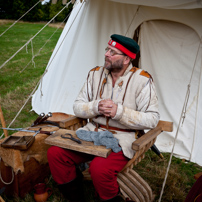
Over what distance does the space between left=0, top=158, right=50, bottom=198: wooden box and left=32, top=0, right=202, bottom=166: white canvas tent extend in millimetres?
1567

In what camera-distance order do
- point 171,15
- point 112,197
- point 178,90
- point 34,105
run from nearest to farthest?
point 112,197, point 171,15, point 178,90, point 34,105

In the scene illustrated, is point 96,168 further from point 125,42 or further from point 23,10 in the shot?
point 23,10

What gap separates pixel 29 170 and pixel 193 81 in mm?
2194

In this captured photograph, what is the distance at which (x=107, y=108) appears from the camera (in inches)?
87.6

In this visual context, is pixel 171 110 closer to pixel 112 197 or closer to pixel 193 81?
pixel 193 81

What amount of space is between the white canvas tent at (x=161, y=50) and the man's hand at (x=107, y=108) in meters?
1.20

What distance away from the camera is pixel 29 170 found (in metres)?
2.45

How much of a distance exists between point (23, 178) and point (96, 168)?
0.81 meters

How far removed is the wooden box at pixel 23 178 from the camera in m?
2.35

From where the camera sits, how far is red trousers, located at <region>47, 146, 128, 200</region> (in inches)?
79.3

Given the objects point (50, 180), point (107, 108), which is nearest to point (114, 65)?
point (107, 108)

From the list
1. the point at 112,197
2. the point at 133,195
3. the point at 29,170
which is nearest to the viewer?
the point at 112,197

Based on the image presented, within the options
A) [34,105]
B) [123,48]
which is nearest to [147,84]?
[123,48]

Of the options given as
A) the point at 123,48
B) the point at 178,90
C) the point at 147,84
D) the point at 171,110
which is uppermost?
the point at 123,48
